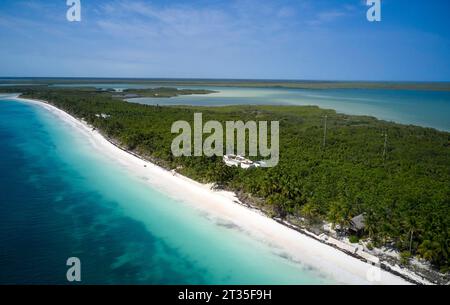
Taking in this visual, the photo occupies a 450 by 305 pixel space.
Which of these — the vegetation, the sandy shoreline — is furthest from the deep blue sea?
the vegetation

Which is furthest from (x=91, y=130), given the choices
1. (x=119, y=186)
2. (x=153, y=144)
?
(x=119, y=186)

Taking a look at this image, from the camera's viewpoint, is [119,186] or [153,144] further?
[153,144]

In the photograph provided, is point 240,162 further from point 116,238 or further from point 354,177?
point 116,238

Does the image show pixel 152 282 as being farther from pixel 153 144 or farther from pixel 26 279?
pixel 153 144

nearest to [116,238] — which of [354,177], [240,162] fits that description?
[240,162]

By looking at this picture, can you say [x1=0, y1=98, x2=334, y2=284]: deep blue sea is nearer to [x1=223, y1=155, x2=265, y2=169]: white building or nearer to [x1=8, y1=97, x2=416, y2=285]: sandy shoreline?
[x1=8, y1=97, x2=416, y2=285]: sandy shoreline

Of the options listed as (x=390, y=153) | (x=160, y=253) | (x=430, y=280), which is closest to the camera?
(x=430, y=280)

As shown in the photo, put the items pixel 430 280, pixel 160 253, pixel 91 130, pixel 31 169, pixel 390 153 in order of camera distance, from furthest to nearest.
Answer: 1. pixel 91 130
2. pixel 390 153
3. pixel 31 169
4. pixel 160 253
5. pixel 430 280
